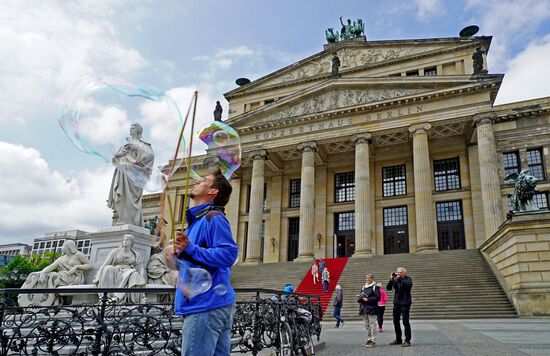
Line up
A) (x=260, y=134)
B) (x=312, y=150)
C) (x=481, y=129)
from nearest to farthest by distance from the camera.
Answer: (x=481, y=129) → (x=312, y=150) → (x=260, y=134)

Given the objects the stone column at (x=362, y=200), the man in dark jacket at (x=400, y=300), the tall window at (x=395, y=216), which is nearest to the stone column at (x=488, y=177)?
the tall window at (x=395, y=216)

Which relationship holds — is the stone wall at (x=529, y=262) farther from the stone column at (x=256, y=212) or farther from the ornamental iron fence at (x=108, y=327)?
the stone column at (x=256, y=212)

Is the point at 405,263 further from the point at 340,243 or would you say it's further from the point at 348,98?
the point at 348,98

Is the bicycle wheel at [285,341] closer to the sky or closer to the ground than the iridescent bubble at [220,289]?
closer to the ground

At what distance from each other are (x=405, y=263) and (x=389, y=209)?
1133 centimetres

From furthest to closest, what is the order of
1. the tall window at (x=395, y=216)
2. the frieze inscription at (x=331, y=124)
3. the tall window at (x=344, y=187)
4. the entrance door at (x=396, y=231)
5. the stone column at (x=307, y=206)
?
the tall window at (x=344, y=187) → the tall window at (x=395, y=216) → the entrance door at (x=396, y=231) → the frieze inscription at (x=331, y=124) → the stone column at (x=307, y=206)

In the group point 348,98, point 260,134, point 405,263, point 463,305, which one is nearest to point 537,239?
point 463,305

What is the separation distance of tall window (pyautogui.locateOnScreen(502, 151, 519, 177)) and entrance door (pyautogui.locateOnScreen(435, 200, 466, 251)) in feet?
14.7

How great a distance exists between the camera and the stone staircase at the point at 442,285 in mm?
18562

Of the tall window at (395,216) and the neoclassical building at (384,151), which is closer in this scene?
the neoclassical building at (384,151)

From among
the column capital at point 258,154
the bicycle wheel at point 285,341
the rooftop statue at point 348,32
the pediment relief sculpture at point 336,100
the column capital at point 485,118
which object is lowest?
the bicycle wheel at point 285,341

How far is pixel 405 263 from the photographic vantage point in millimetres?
26500

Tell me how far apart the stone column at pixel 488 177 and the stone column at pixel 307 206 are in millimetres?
13077

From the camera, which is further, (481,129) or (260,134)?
(260,134)
